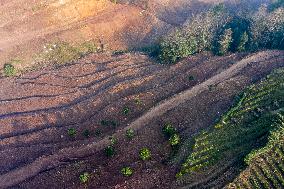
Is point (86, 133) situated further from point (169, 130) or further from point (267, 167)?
point (267, 167)

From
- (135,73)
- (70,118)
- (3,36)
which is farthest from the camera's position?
(3,36)

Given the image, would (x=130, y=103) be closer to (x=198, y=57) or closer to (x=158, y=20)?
(x=198, y=57)

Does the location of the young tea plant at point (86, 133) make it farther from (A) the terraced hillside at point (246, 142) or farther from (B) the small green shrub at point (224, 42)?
(B) the small green shrub at point (224, 42)

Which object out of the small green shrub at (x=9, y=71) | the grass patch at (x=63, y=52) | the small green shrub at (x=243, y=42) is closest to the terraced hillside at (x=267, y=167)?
the small green shrub at (x=243, y=42)

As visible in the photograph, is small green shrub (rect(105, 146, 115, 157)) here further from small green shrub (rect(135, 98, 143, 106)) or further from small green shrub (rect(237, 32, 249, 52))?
small green shrub (rect(237, 32, 249, 52))

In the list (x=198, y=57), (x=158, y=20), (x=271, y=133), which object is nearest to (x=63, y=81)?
(x=198, y=57)

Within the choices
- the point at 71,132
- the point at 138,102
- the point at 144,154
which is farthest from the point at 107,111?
the point at 144,154
